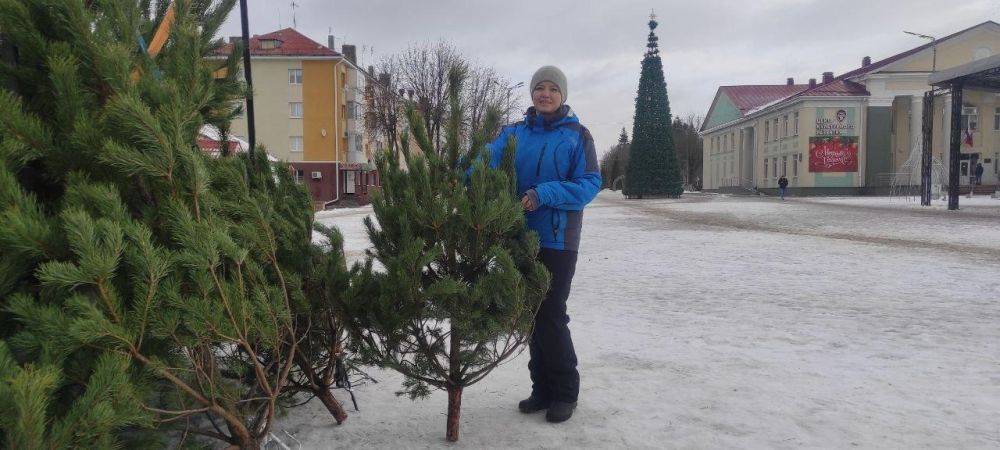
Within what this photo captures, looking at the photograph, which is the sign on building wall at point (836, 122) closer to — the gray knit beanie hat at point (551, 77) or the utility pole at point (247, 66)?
the gray knit beanie hat at point (551, 77)

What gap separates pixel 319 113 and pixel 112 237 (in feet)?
143

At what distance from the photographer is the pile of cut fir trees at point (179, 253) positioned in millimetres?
1515

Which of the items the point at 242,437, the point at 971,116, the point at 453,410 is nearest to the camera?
the point at 242,437

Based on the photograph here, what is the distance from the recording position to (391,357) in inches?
102

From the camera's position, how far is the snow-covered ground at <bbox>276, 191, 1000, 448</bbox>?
→ 116 inches

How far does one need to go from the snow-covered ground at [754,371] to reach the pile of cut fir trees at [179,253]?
1.51 feet

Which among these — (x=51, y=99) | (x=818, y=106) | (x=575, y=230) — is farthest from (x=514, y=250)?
(x=818, y=106)

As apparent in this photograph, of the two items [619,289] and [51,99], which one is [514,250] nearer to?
[51,99]

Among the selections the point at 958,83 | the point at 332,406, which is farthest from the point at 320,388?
the point at 958,83

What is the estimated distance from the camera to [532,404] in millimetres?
3240

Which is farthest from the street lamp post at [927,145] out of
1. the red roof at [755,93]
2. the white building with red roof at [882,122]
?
the red roof at [755,93]

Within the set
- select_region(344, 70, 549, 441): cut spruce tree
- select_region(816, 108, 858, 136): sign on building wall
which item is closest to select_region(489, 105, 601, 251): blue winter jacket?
select_region(344, 70, 549, 441): cut spruce tree

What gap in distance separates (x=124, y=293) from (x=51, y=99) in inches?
26.8

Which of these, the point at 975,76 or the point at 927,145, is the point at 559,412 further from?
the point at 927,145
